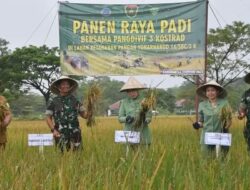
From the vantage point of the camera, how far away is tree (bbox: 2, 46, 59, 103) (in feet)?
87.0

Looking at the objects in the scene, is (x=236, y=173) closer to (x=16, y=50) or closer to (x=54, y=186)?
(x=54, y=186)

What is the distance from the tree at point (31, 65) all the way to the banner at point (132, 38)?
17077mm

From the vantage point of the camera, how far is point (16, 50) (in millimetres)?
27016

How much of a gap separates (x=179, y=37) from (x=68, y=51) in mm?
2044

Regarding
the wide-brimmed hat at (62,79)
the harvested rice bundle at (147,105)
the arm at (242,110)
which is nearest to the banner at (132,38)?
the wide-brimmed hat at (62,79)

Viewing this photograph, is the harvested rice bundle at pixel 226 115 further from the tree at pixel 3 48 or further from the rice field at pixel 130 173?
the tree at pixel 3 48

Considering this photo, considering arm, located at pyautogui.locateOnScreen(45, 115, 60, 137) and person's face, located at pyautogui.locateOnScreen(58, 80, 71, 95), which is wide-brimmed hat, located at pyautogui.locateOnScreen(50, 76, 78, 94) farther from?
arm, located at pyautogui.locateOnScreen(45, 115, 60, 137)

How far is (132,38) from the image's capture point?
942 centimetres

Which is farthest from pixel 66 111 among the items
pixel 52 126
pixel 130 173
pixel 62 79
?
pixel 130 173

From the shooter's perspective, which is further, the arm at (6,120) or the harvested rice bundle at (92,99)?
the arm at (6,120)

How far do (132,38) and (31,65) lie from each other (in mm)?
18667

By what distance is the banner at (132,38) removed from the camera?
9.34 meters

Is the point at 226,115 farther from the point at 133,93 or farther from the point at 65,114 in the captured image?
the point at 65,114

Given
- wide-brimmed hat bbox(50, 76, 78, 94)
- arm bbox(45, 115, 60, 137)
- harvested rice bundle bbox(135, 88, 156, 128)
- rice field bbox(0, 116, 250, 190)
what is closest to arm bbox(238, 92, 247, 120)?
rice field bbox(0, 116, 250, 190)
